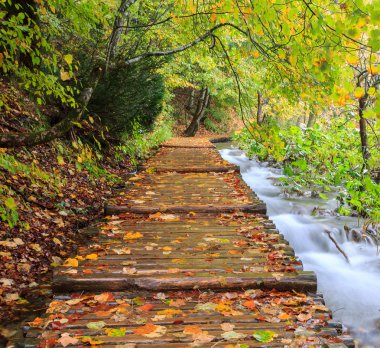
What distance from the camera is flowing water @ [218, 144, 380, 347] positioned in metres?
4.84

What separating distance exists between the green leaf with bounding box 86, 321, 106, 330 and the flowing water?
3.25m

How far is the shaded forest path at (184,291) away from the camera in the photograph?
254 cm

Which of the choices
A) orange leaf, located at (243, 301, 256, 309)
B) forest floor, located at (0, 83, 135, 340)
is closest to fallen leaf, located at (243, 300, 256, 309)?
orange leaf, located at (243, 301, 256, 309)

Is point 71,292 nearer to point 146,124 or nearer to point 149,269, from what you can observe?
point 149,269

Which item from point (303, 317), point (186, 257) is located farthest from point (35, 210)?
point (303, 317)

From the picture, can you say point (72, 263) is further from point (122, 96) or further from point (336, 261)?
point (122, 96)

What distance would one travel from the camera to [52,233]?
17.7 feet

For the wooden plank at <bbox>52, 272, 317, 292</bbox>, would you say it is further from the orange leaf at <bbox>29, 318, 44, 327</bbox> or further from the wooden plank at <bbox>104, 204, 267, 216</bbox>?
the wooden plank at <bbox>104, 204, 267, 216</bbox>

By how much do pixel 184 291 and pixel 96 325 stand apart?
86cm

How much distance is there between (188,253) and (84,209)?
3.18 meters

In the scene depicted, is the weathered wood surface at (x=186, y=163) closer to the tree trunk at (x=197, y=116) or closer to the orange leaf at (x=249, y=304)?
the orange leaf at (x=249, y=304)

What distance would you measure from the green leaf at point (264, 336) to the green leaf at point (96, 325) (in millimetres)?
1070

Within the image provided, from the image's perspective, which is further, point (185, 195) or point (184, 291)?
point (185, 195)

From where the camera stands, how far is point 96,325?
2.65 m
